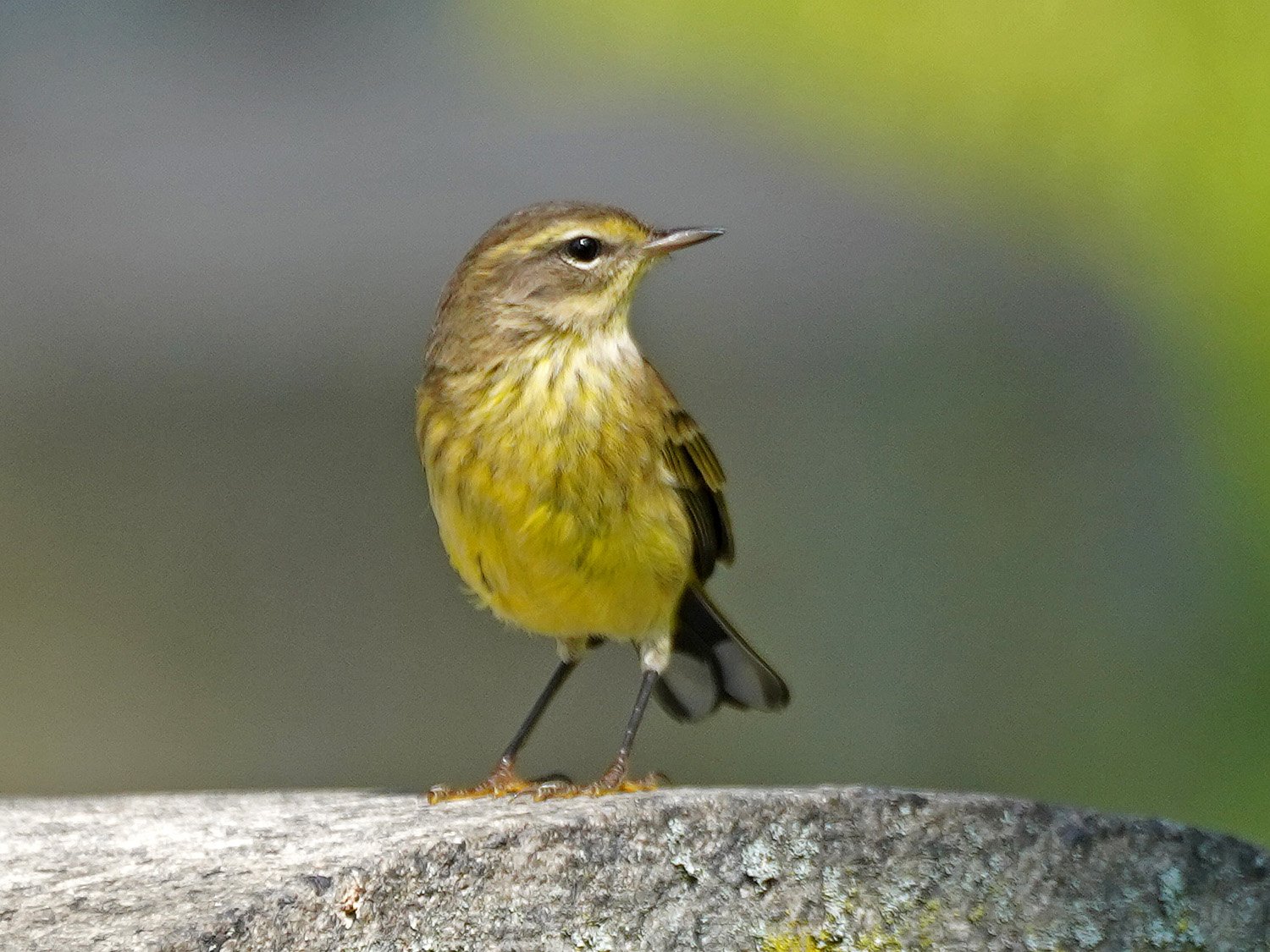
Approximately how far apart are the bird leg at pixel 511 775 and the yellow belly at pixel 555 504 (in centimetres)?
28

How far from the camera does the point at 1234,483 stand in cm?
358

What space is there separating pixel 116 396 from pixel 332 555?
797 millimetres

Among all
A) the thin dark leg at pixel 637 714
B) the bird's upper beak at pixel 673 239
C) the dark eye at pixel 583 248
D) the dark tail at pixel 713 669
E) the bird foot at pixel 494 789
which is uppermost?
the bird's upper beak at pixel 673 239

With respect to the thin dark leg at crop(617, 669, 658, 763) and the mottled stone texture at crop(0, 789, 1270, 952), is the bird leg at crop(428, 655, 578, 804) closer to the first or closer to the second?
the thin dark leg at crop(617, 669, 658, 763)

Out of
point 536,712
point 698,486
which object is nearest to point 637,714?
point 536,712

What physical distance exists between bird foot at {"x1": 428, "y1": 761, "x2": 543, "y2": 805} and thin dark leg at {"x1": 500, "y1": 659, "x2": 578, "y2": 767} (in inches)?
0.9

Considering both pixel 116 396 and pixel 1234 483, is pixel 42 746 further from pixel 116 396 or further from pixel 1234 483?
pixel 1234 483

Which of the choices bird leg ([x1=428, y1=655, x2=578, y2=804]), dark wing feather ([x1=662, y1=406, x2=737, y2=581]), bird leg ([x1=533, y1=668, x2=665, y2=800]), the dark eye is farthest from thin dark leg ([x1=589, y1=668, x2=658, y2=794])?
the dark eye

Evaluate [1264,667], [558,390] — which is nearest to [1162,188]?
[1264,667]

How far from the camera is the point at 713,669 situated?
347 centimetres

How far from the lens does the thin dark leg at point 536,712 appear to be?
3289 mm

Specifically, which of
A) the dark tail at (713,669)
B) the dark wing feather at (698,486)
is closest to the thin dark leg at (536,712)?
the dark tail at (713,669)

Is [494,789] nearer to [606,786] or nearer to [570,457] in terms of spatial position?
[606,786]

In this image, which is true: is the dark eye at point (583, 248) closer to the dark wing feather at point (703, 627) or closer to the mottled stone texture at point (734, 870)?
the dark wing feather at point (703, 627)
